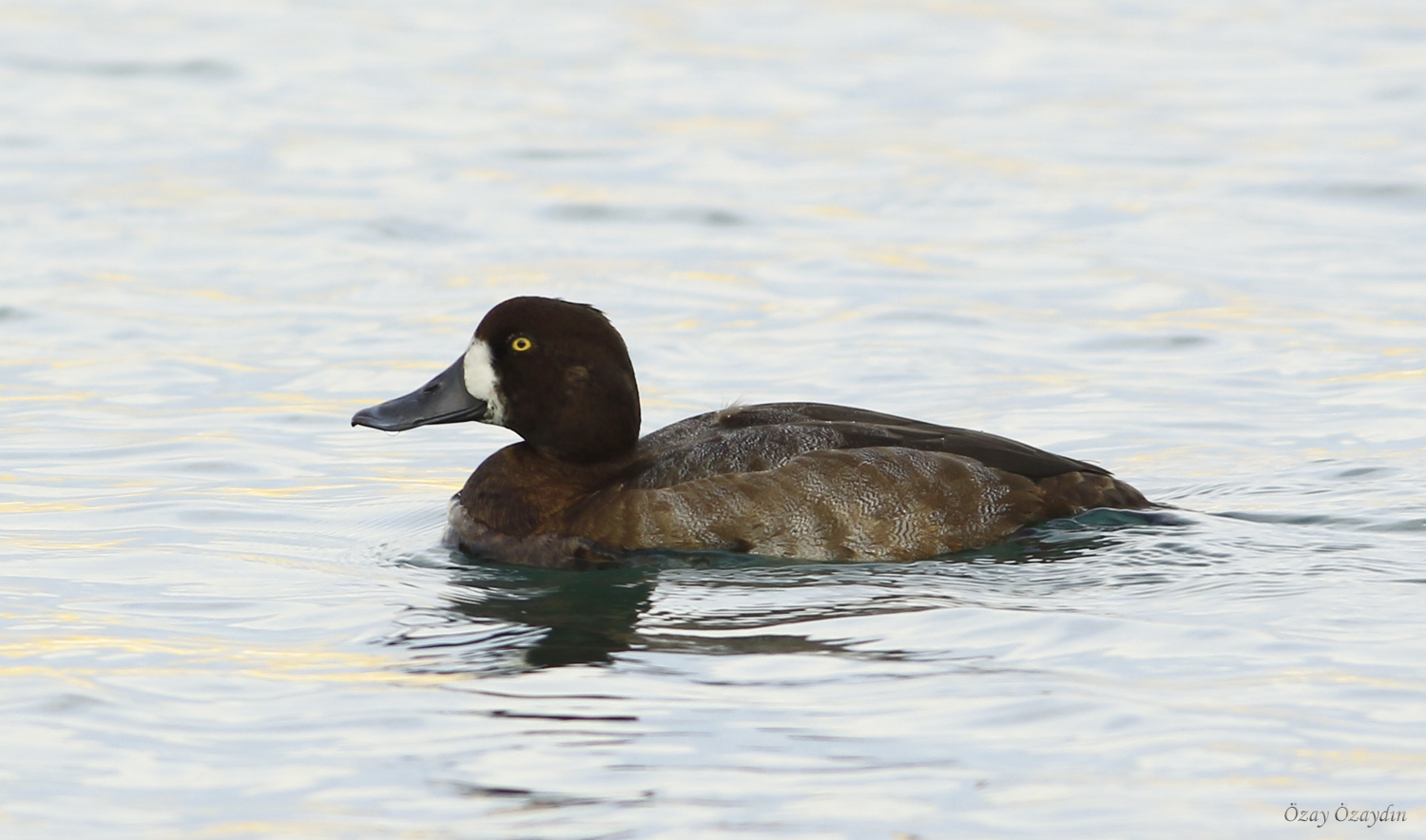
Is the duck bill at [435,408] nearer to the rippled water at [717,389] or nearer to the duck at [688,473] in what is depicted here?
the duck at [688,473]

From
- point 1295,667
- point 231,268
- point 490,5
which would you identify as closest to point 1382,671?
point 1295,667

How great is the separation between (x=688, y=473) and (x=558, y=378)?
64cm

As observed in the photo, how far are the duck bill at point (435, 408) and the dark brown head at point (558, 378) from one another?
0.15ft

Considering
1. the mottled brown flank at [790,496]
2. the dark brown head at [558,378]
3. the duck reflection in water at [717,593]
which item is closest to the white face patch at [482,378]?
the dark brown head at [558,378]

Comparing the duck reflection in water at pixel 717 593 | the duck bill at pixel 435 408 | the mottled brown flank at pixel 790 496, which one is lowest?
the duck reflection in water at pixel 717 593

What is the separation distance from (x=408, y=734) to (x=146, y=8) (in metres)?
18.6

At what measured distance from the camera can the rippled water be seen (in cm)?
501

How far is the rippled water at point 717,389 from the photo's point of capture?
501cm

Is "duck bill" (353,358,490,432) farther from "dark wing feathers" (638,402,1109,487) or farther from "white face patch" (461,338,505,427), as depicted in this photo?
"dark wing feathers" (638,402,1109,487)

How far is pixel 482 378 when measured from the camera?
288 inches

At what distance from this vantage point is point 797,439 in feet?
22.9

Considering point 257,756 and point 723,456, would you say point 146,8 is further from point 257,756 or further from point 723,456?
point 257,756

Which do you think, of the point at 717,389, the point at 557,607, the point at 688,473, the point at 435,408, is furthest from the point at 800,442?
the point at 717,389

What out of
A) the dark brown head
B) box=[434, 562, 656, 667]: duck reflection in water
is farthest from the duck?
box=[434, 562, 656, 667]: duck reflection in water
